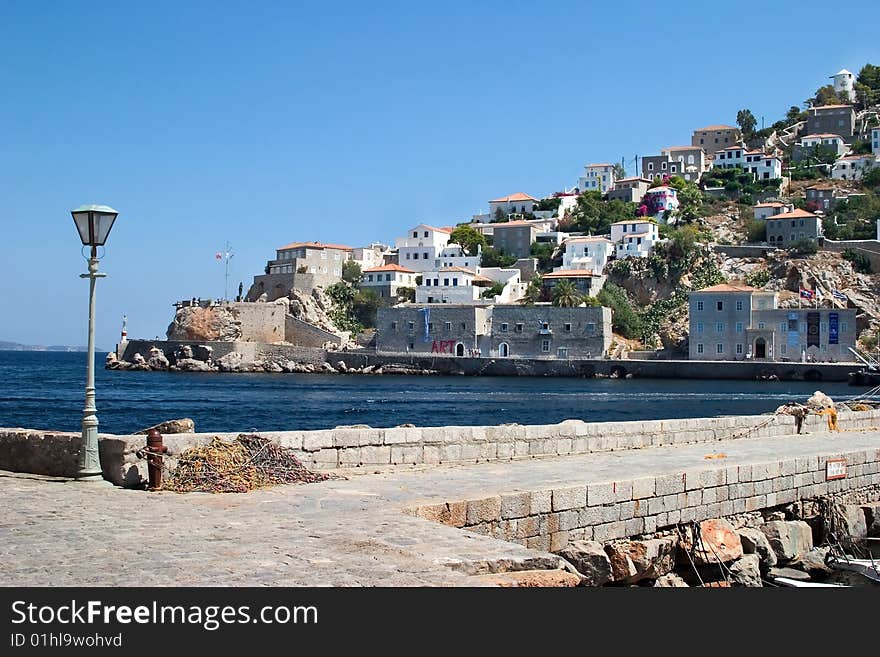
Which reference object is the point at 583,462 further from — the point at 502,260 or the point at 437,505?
the point at 502,260

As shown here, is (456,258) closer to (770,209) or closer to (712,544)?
(770,209)

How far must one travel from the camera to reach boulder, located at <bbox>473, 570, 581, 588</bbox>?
6.43 m

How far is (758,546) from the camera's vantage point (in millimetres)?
12172

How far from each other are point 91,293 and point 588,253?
8758 centimetres

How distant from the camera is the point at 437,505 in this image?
8.96 m

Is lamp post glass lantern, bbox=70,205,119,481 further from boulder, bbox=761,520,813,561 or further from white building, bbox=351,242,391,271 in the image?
white building, bbox=351,242,391,271

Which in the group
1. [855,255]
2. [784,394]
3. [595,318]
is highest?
[855,255]

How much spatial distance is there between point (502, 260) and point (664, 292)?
59.3 ft

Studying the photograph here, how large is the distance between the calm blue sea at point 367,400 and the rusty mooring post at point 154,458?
949 inches

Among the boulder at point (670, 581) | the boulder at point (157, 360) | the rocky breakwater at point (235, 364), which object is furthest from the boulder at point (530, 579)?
the boulder at point (157, 360)

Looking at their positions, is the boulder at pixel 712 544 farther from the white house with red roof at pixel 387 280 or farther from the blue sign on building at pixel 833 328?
the white house with red roof at pixel 387 280

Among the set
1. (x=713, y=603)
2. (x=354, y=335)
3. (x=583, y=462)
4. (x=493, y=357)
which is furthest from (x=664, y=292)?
(x=713, y=603)

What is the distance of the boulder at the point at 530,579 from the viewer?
6425 mm

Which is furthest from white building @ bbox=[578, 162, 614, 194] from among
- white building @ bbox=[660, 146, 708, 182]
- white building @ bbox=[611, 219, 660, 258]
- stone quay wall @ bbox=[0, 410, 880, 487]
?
stone quay wall @ bbox=[0, 410, 880, 487]
